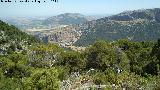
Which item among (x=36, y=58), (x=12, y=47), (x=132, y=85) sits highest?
(x=132, y=85)

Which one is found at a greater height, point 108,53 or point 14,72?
point 108,53

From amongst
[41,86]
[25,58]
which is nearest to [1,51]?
[25,58]

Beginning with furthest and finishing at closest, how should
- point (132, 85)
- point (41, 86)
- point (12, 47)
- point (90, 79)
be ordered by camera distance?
point (12, 47) → point (90, 79) → point (41, 86) → point (132, 85)

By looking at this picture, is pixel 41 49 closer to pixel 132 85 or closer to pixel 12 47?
pixel 12 47

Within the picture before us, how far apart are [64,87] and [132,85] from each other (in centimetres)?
1249

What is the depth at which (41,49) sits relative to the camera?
7581 centimetres

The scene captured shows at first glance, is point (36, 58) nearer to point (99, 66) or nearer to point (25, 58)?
point (25, 58)

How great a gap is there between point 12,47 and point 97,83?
7977 cm

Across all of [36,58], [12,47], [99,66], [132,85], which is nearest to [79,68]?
[99,66]

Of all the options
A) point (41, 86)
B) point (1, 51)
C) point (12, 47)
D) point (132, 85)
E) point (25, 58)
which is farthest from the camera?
point (12, 47)

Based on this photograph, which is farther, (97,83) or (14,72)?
(14,72)

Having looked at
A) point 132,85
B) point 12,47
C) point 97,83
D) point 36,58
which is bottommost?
point 12,47

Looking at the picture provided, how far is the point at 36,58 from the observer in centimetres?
6800

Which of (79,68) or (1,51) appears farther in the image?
(1,51)
